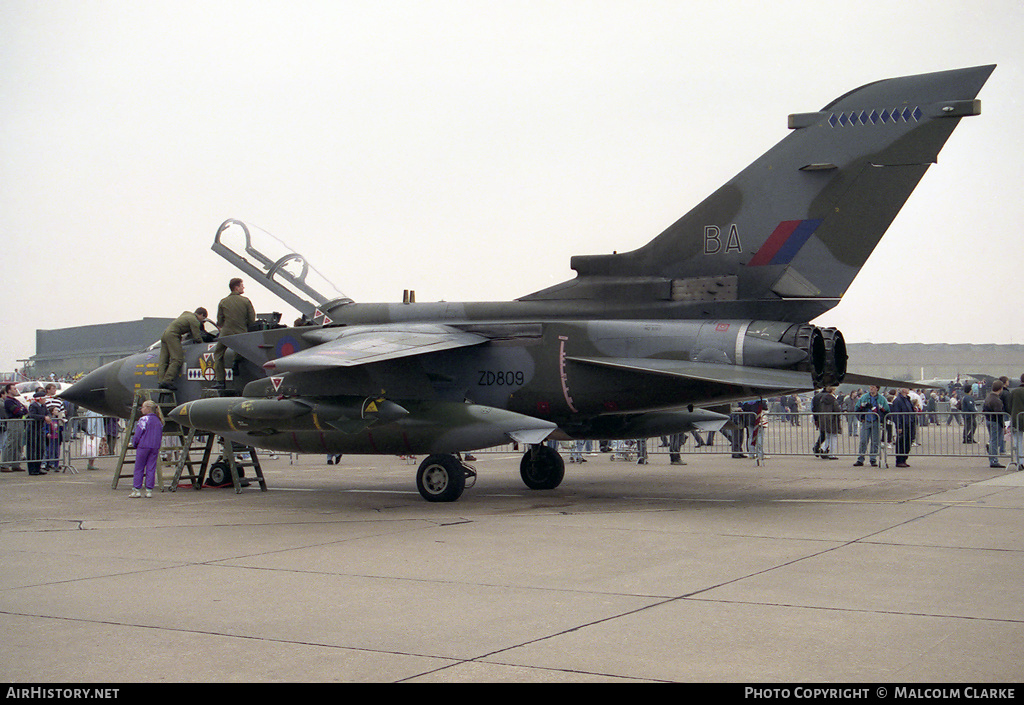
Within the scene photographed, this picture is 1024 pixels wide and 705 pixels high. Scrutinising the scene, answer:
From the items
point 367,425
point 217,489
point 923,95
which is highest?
point 923,95

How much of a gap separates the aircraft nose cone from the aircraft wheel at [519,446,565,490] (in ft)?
22.3

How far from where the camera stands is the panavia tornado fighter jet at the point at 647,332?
10.1 meters

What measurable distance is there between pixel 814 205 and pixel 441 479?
18.2ft

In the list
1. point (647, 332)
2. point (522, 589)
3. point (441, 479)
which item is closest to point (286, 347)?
point (441, 479)

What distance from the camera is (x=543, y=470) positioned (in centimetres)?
1345

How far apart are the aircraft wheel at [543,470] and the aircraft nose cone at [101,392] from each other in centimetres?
679

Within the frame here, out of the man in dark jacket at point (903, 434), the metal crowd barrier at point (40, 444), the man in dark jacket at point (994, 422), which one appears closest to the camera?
the man in dark jacket at point (994, 422)

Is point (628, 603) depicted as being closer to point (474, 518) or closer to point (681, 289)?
point (474, 518)

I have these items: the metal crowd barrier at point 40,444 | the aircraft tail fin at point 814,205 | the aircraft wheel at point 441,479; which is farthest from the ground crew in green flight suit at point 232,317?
the aircraft tail fin at point 814,205

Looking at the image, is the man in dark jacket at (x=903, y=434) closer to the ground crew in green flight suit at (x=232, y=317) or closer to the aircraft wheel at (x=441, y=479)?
the aircraft wheel at (x=441, y=479)

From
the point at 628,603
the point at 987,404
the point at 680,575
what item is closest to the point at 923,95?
the point at 680,575
